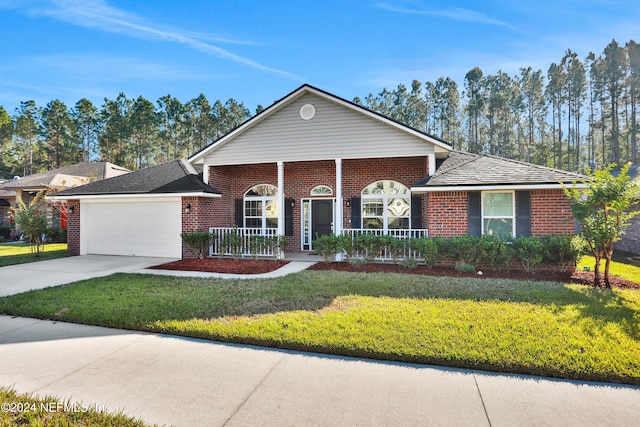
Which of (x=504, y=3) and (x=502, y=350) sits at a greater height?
(x=504, y=3)

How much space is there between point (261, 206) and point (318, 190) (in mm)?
2601

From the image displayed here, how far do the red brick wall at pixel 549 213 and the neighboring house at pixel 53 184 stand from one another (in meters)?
23.9

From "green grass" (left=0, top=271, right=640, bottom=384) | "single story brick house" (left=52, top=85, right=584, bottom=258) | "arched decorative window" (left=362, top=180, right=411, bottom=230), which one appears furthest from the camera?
"arched decorative window" (left=362, top=180, right=411, bottom=230)

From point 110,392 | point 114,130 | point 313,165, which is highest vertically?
point 114,130

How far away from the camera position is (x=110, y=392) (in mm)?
3146

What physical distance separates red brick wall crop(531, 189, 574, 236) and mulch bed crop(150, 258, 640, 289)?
4.16 ft

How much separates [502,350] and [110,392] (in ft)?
14.2

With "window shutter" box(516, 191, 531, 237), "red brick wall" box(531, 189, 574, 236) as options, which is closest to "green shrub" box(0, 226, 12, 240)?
"window shutter" box(516, 191, 531, 237)

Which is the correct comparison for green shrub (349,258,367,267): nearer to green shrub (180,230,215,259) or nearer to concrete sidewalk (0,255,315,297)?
concrete sidewalk (0,255,315,297)

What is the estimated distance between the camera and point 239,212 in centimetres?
1403

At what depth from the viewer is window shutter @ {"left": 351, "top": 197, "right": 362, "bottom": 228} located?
12.7m

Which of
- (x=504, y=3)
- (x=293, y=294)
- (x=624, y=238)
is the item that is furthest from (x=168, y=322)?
(x=624, y=238)

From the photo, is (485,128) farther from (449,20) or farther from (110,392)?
(110,392)

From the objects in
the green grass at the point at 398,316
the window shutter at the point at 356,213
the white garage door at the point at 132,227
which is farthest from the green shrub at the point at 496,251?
the white garage door at the point at 132,227
